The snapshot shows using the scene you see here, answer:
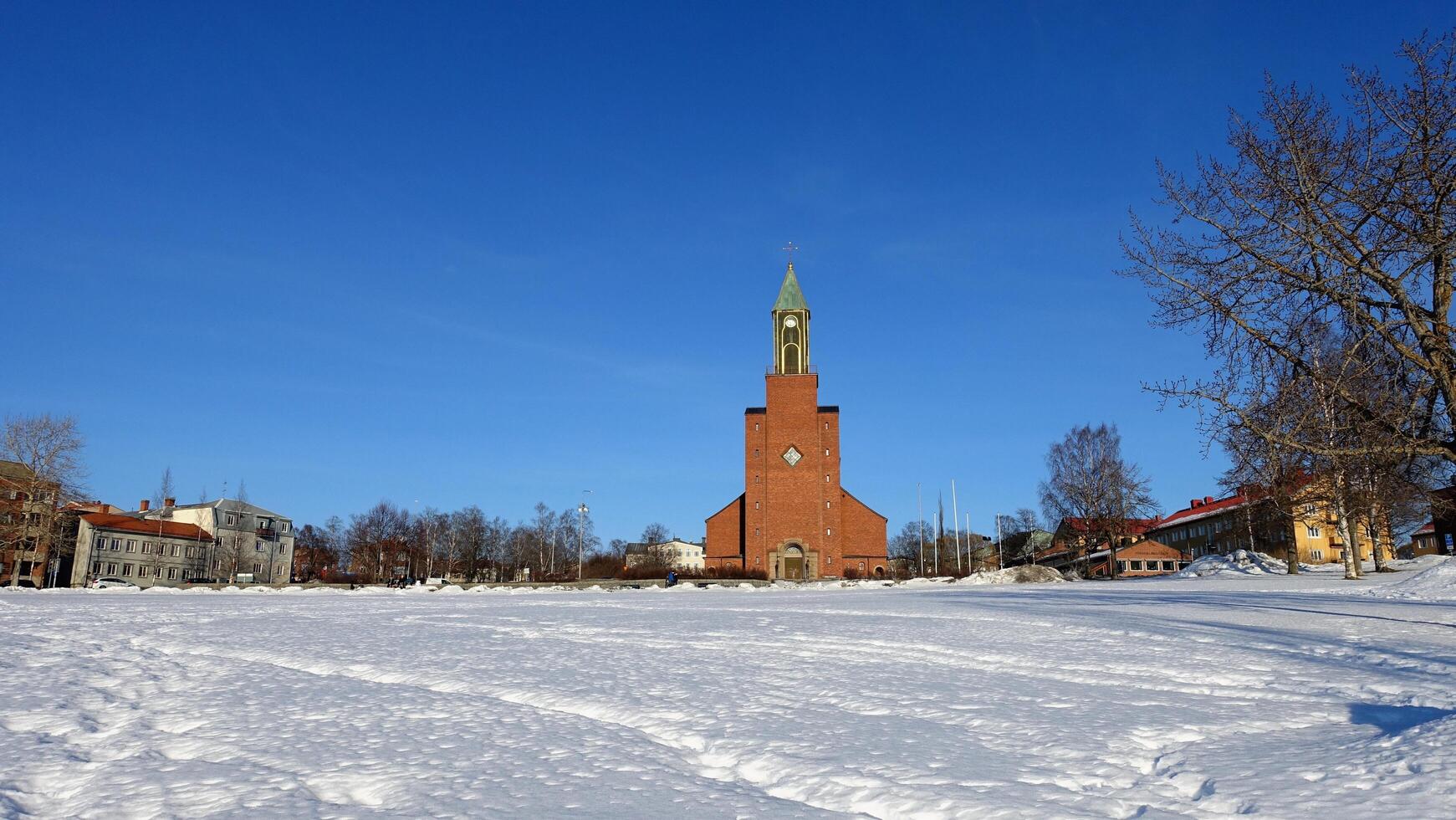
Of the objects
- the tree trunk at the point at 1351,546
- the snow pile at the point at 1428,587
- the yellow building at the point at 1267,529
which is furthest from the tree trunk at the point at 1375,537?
the snow pile at the point at 1428,587

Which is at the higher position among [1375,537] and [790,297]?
[790,297]

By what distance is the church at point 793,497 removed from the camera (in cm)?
6331

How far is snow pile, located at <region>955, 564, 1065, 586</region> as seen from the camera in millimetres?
42406

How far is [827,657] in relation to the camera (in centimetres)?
924

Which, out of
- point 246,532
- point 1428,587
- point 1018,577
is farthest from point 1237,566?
point 246,532

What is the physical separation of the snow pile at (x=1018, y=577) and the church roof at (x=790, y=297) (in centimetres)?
2926

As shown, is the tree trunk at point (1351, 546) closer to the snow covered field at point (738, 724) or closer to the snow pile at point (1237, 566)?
the snow pile at point (1237, 566)

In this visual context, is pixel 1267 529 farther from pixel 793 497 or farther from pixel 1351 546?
pixel 793 497

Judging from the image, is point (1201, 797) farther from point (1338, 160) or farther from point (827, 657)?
point (1338, 160)

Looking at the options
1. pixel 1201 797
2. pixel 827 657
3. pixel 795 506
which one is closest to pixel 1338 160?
pixel 827 657

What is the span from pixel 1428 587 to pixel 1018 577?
24.8 metres

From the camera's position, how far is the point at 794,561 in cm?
6350

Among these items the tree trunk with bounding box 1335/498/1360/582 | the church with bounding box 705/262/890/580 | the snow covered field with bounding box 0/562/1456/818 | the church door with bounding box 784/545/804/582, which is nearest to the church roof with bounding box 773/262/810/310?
the church with bounding box 705/262/890/580

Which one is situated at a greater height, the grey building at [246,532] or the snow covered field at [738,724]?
the grey building at [246,532]
